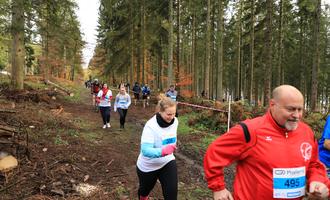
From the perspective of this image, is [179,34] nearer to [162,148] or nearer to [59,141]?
[59,141]

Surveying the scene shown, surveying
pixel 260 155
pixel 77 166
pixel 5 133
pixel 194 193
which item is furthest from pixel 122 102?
pixel 260 155

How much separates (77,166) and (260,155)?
5.39 metres

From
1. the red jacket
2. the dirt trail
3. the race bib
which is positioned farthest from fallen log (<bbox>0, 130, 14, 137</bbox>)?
the race bib

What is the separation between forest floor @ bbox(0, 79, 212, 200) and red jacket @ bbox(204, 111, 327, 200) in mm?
3545

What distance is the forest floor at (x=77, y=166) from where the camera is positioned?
230 inches

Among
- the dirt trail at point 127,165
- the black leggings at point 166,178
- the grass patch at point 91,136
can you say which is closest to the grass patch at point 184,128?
the dirt trail at point 127,165

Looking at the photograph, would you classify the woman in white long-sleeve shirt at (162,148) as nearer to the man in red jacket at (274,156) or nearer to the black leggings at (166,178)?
the black leggings at (166,178)

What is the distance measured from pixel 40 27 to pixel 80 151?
30.8 feet

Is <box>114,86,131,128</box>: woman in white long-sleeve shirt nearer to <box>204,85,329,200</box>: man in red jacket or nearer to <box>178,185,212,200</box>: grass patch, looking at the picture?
<box>178,185,212,200</box>: grass patch

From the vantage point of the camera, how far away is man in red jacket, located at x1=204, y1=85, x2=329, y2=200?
2760 millimetres

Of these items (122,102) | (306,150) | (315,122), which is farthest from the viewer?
(315,122)

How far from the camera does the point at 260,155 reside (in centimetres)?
278

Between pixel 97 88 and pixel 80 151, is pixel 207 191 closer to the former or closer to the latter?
pixel 80 151

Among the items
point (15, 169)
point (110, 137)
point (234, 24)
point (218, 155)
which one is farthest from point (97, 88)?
point (234, 24)
